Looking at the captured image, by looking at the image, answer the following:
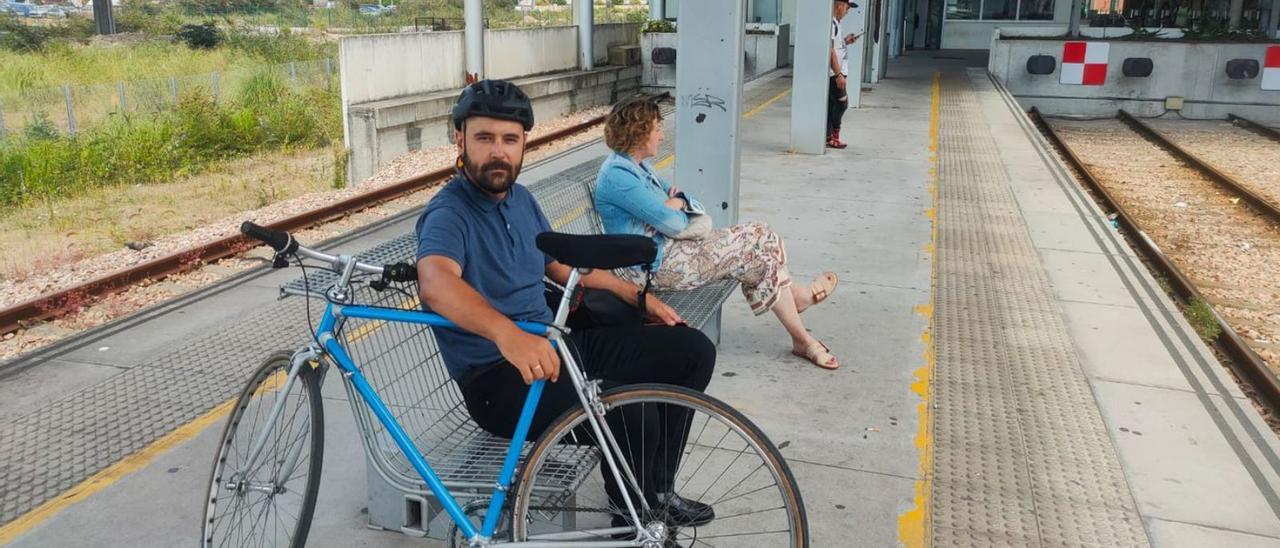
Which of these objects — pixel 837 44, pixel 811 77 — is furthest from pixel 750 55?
pixel 811 77

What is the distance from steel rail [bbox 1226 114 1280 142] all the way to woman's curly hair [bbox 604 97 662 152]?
47.6 feet

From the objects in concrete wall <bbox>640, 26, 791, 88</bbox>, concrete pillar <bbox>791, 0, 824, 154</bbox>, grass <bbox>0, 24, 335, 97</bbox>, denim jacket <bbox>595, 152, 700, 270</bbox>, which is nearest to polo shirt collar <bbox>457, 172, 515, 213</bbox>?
denim jacket <bbox>595, 152, 700, 270</bbox>

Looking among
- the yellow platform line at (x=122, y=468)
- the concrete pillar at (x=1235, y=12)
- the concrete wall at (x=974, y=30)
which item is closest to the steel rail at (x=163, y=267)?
the yellow platform line at (x=122, y=468)

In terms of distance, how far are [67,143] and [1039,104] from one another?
50.9 feet

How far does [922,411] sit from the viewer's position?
427cm

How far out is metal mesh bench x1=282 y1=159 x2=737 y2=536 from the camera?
2.63m

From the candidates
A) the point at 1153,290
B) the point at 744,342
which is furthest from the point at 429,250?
the point at 1153,290

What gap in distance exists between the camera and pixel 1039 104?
19.1 m

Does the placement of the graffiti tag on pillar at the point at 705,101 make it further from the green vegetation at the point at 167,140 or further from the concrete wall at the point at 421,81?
the green vegetation at the point at 167,140

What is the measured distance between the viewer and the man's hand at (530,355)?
2.35 metres

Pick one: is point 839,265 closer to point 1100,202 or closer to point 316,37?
point 1100,202

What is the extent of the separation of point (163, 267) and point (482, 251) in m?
5.32

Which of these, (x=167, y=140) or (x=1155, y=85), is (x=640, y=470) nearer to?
(x=167, y=140)

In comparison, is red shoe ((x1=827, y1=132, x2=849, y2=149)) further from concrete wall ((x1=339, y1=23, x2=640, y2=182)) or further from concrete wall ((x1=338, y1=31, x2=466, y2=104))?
concrete wall ((x1=338, y1=31, x2=466, y2=104))
